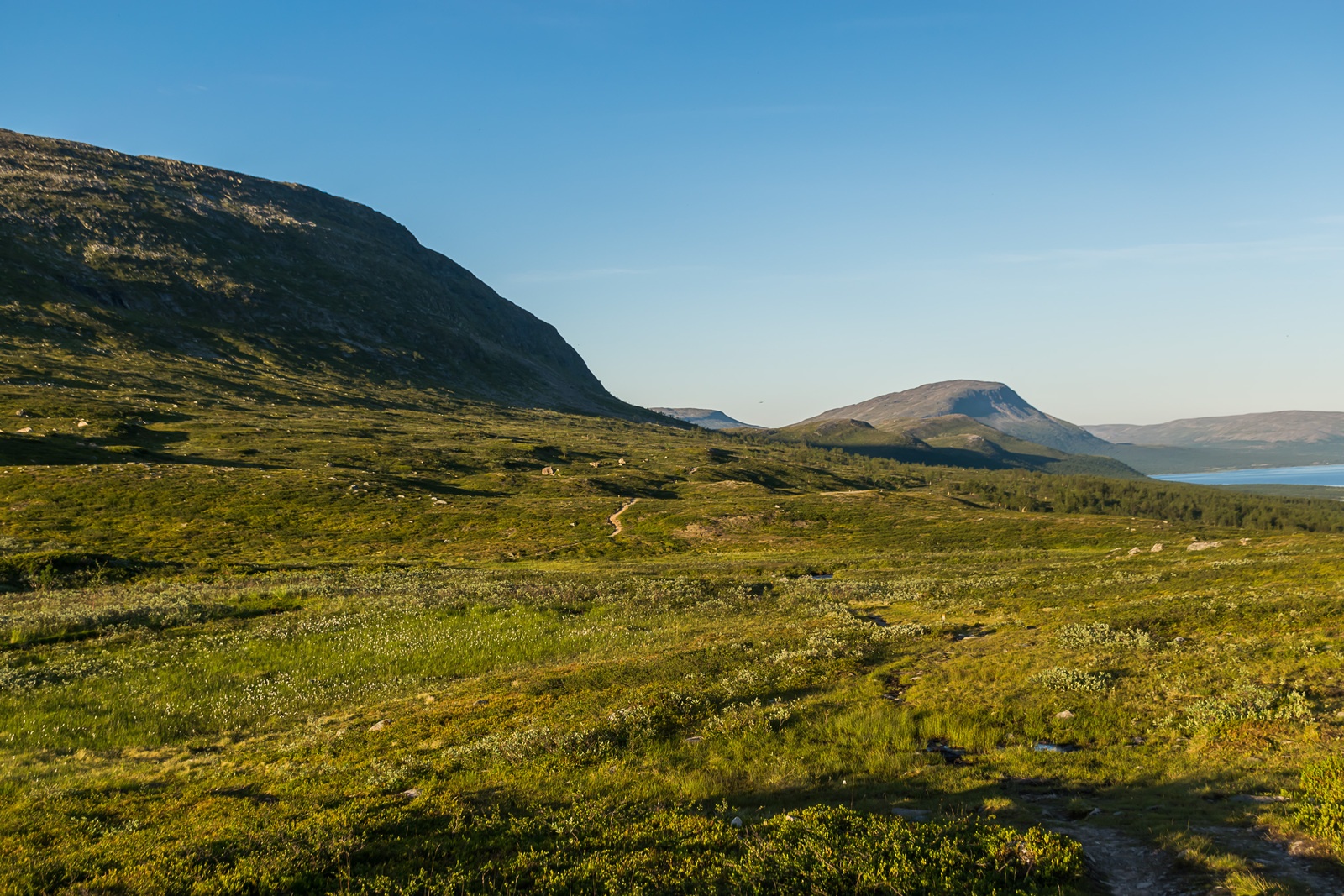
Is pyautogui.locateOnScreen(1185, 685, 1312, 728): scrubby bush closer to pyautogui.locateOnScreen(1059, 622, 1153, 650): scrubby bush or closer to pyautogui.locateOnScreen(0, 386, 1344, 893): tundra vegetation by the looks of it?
pyautogui.locateOnScreen(0, 386, 1344, 893): tundra vegetation

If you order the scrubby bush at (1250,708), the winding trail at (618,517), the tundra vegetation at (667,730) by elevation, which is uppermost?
the scrubby bush at (1250,708)

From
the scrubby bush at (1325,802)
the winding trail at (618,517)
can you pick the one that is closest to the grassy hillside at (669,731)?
the scrubby bush at (1325,802)

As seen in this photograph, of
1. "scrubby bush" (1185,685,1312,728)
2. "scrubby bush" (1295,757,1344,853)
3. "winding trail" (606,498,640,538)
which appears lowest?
"winding trail" (606,498,640,538)

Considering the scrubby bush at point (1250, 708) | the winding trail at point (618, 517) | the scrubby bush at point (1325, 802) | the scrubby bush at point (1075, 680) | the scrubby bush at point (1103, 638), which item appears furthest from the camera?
the winding trail at point (618, 517)

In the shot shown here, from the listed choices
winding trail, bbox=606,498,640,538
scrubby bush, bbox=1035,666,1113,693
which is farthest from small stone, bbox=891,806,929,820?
winding trail, bbox=606,498,640,538

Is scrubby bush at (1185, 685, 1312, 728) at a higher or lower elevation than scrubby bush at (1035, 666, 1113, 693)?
higher

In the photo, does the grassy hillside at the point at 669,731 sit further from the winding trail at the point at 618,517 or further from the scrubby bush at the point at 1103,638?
the winding trail at the point at 618,517

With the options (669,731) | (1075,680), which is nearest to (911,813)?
(669,731)

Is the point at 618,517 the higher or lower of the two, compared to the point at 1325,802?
lower

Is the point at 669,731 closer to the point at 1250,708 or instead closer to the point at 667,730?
the point at 667,730

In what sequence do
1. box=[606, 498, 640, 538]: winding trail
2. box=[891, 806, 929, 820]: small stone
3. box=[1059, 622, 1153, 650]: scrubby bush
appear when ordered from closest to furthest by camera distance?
1. box=[891, 806, 929, 820]: small stone
2. box=[1059, 622, 1153, 650]: scrubby bush
3. box=[606, 498, 640, 538]: winding trail

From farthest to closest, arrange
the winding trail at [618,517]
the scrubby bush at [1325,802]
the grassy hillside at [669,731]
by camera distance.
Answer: the winding trail at [618,517], the grassy hillside at [669,731], the scrubby bush at [1325,802]

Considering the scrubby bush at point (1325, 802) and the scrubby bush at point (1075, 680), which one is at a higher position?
the scrubby bush at point (1325, 802)

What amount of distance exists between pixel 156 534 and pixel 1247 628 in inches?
3529
